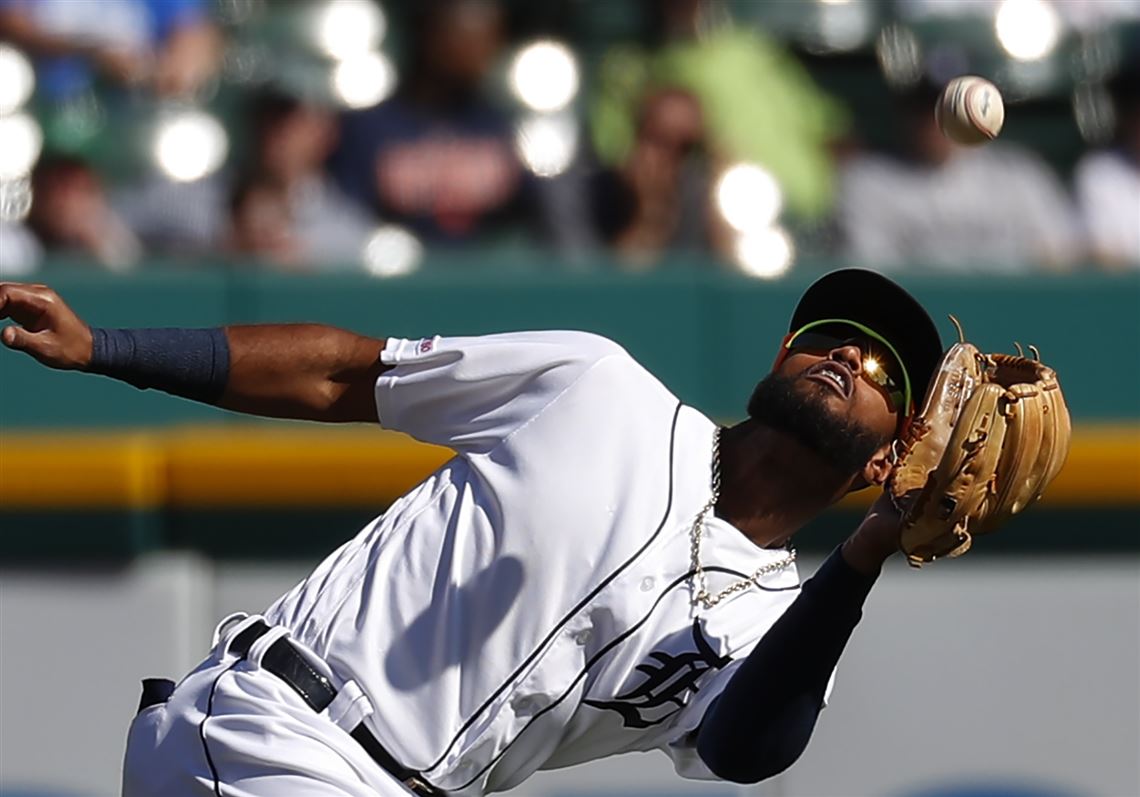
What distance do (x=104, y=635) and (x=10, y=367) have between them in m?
0.84

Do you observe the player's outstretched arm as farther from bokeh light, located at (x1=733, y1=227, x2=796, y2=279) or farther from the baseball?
bokeh light, located at (x1=733, y1=227, x2=796, y2=279)

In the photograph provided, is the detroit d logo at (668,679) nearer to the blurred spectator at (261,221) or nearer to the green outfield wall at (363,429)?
the green outfield wall at (363,429)

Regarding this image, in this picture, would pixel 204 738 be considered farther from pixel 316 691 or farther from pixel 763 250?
pixel 763 250

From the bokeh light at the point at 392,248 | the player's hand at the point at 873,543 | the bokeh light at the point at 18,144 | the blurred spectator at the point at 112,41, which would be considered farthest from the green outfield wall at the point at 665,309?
the player's hand at the point at 873,543

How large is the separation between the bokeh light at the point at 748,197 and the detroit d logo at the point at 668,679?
297cm

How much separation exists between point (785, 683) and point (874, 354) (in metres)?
0.62

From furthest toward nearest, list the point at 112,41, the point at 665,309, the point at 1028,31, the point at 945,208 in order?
1. the point at 1028,31
2. the point at 112,41
3. the point at 945,208
4. the point at 665,309

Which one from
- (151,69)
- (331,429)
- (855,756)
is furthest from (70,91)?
(855,756)

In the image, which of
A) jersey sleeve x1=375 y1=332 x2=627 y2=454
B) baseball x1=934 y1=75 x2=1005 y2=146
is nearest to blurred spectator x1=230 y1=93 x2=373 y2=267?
jersey sleeve x1=375 y1=332 x2=627 y2=454

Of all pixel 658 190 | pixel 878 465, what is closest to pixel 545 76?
pixel 658 190

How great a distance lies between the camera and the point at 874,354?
113 inches

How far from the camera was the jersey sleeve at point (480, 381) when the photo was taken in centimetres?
287

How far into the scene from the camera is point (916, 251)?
226 inches

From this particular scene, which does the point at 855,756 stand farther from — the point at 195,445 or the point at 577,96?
the point at 577,96
